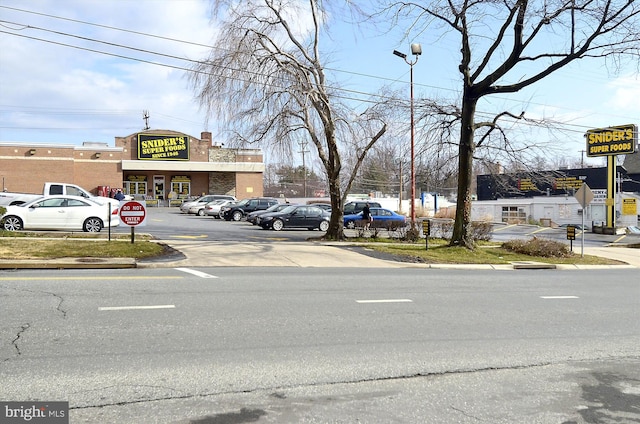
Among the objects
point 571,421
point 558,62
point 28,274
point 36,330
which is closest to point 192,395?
point 36,330

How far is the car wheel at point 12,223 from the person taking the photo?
59.5 feet

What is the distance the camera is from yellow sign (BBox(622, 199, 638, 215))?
4791 cm

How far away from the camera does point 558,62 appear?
18016mm

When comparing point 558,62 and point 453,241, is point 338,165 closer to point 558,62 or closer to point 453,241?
point 453,241

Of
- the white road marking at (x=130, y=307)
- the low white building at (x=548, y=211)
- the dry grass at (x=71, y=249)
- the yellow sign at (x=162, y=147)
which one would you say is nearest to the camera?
the white road marking at (x=130, y=307)

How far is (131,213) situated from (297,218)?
46.2 feet

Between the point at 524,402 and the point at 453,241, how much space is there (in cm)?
1603

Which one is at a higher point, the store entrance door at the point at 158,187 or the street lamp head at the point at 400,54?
the street lamp head at the point at 400,54

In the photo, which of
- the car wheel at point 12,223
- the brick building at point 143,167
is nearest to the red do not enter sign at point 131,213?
the car wheel at point 12,223

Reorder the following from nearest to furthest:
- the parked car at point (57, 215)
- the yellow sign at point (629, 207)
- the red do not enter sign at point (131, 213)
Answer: the red do not enter sign at point (131, 213) < the parked car at point (57, 215) < the yellow sign at point (629, 207)

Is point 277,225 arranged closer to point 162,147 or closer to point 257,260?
point 257,260

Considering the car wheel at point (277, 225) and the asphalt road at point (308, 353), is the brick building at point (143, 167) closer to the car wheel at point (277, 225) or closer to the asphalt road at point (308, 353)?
the car wheel at point (277, 225)

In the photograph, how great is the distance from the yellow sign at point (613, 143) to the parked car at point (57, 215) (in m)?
36.3

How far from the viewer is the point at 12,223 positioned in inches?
720
